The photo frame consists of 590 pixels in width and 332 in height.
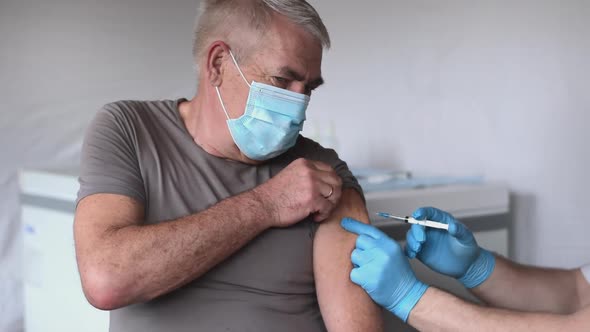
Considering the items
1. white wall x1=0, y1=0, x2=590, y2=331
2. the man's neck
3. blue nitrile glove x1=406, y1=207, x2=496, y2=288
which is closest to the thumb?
blue nitrile glove x1=406, y1=207, x2=496, y2=288

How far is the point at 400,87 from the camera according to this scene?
2.79 m

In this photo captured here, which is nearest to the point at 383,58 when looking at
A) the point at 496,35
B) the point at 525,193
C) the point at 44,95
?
the point at 496,35

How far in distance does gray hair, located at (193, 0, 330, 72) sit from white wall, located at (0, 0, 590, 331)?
1.08 metres

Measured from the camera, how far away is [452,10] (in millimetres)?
2539

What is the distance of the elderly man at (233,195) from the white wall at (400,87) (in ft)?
3.31

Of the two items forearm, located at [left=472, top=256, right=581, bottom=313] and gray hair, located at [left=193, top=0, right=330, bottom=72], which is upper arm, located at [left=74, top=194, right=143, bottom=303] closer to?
gray hair, located at [left=193, top=0, right=330, bottom=72]

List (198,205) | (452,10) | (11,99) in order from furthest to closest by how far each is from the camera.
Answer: (11,99) → (452,10) → (198,205)

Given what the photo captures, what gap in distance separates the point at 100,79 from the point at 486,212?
2079mm

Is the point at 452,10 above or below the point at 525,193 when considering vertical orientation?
above

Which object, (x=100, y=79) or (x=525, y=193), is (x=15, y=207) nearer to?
(x=100, y=79)

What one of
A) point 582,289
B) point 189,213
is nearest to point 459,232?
point 582,289

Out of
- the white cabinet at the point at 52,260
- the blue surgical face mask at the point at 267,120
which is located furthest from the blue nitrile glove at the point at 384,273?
the white cabinet at the point at 52,260

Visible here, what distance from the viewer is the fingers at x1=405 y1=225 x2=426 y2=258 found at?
1563mm

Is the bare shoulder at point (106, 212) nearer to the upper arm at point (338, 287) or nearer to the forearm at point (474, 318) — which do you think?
the upper arm at point (338, 287)
